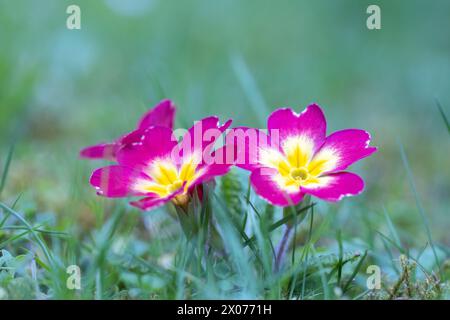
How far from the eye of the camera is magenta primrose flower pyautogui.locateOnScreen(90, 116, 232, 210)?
4.39 feet

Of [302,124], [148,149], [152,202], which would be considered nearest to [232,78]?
[302,124]

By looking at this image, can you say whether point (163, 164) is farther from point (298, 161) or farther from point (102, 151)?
point (298, 161)

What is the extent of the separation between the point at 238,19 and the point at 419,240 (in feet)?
9.09

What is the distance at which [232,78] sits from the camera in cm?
367

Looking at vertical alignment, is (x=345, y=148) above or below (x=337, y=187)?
above

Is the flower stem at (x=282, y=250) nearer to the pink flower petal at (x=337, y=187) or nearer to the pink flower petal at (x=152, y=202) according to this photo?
the pink flower petal at (x=337, y=187)

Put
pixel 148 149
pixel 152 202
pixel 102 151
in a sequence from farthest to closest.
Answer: pixel 102 151
pixel 148 149
pixel 152 202

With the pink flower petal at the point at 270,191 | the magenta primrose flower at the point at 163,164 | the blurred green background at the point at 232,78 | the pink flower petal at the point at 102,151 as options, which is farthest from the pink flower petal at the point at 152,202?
the blurred green background at the point at 232,78

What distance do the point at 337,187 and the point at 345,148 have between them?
Answer: 0.15 meters

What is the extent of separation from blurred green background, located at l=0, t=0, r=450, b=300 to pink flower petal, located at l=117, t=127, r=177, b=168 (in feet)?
2.56

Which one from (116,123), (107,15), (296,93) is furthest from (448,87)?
(107,15)

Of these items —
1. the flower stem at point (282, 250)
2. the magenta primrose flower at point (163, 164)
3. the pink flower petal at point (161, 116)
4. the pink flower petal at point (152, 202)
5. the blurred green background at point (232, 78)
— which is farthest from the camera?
the blurred green background at point (232, 78)

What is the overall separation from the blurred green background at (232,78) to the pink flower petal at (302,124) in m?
0.74

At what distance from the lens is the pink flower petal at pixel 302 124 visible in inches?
57.9
